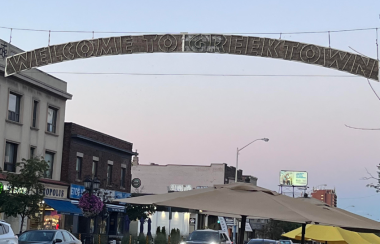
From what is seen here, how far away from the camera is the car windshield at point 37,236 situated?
792 inches

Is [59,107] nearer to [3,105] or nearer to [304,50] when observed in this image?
[3,105]

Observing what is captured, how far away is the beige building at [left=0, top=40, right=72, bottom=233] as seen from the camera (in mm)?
33688

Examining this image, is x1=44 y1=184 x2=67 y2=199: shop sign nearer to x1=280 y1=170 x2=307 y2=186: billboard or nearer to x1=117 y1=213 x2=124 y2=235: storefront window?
x1=117 y1=213 x2=124 y2=235: storefront window

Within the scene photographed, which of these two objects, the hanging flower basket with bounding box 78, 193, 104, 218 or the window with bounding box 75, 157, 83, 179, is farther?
the window with bounding box 75, 157, 83, 179

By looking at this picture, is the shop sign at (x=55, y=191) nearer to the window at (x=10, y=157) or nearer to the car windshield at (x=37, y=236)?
the window at (x=10, y=157)

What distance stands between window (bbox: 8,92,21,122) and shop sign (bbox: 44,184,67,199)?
15.4 feet

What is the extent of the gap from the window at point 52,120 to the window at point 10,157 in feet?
13.8

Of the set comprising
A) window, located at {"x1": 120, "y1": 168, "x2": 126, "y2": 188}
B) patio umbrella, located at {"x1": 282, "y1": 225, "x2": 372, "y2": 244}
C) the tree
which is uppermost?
window, located at {"x1": 120, "y1": 168, "x2": 126, "y2": 188}

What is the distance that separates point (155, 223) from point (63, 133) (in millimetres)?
23507

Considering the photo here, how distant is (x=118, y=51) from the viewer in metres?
18.1

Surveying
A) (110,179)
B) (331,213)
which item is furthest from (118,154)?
(331,213)

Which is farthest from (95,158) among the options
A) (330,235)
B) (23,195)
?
(330,235)

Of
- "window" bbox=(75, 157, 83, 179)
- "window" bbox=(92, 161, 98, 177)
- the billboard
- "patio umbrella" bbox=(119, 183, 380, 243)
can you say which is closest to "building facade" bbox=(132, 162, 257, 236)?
"window" bbox=(92, 161, 98, 177)

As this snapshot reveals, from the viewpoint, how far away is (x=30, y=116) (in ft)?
119
